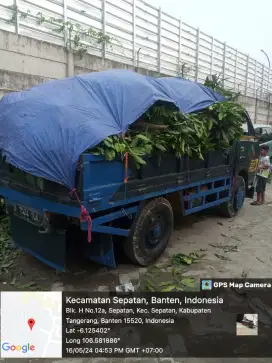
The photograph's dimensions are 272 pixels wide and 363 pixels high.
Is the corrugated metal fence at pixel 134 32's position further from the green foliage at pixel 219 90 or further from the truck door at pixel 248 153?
the green foliage at pixel 219 90

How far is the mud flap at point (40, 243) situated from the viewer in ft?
11.7

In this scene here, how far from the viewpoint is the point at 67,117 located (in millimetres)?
3271

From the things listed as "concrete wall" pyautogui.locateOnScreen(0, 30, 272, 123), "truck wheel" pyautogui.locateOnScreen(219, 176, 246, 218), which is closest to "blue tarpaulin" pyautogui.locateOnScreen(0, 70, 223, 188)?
"truck wheel" pyautogui.locateOnScreen(219, 176, 246, 218)

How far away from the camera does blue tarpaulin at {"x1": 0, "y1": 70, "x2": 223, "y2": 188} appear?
3107 mm

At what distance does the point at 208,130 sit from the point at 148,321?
297 cm

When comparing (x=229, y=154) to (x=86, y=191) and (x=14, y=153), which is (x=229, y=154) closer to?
(x=86, y=191)

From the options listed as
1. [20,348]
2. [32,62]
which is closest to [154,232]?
[20,348]

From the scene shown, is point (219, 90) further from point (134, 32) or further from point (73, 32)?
point (134, 32)

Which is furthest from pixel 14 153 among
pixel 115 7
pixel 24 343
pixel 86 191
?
pixel 115 7

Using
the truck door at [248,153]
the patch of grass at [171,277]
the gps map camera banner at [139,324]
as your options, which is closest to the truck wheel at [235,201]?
the truck door at [248,153]

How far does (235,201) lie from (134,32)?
703 centimetres

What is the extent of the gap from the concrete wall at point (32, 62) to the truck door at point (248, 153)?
4.62m

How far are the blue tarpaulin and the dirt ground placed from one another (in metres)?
1.42

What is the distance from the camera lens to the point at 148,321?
3.09 meters
